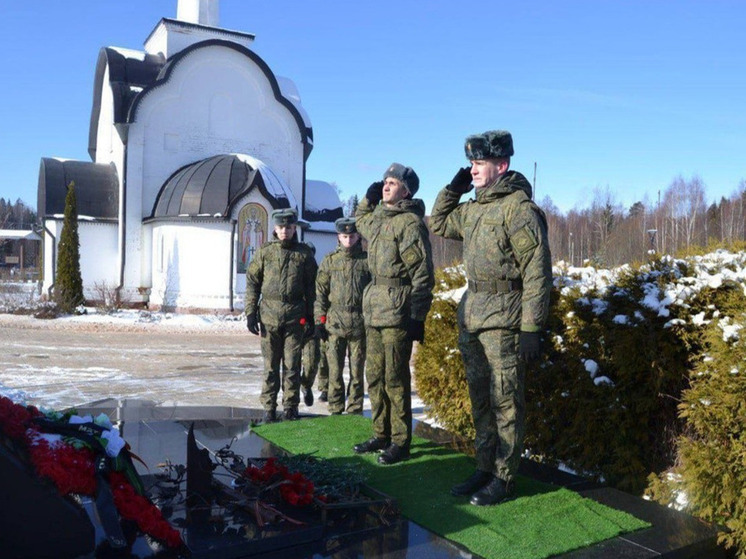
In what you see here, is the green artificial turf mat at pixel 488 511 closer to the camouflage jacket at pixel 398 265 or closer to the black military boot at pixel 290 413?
the camouflage jacket at pixel 398 265

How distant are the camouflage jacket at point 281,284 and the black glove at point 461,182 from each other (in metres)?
2.47

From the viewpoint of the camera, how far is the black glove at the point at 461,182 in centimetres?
447

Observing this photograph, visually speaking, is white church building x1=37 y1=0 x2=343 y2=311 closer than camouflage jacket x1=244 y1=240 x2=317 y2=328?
No

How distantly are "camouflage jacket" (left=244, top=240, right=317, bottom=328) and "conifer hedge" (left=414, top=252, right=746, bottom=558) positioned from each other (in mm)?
2428

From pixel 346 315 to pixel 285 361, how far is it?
0.80m

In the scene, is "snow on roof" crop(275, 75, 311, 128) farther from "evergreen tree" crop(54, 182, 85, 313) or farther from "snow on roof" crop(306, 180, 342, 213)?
"evergreen tree" crop(54, 182, 85, 313)

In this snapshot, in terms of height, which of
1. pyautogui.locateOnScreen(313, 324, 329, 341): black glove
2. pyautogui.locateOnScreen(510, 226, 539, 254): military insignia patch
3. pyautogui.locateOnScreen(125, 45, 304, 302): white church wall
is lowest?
pyautogui.locateOnScreen(313, 324, 329, 341): black glove

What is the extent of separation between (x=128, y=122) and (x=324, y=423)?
65.3 ft

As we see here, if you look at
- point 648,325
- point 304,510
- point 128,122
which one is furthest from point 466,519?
point 128,122

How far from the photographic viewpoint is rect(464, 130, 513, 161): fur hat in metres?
4.12

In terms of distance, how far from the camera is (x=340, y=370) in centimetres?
704

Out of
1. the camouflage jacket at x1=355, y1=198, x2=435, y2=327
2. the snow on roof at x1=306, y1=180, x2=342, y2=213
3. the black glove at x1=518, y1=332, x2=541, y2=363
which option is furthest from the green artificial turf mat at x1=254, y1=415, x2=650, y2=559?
the snow on roof at x1=306, y1=180, x2=342, y2=213

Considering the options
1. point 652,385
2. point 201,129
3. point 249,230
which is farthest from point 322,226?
point 652,385

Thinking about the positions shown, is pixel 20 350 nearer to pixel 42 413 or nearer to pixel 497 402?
pixel 42 413
